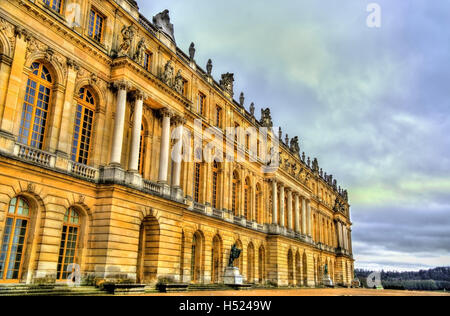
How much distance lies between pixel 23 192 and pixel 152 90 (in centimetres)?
1073

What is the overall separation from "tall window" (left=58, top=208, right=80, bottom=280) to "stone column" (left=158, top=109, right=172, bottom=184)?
654 centimetres

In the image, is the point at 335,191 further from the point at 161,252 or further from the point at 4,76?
the point at 4,76

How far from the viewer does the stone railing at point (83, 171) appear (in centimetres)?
2062

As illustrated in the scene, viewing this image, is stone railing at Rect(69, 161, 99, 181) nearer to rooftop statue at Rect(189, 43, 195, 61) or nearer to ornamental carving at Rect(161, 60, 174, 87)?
ornamental carving at Rect(161, 60, 174, 87)

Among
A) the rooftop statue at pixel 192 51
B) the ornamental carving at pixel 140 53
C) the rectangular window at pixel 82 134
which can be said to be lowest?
the rectangular window at pixel 82 134

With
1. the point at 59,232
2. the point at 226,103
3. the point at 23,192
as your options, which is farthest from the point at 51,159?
the point at 226,103

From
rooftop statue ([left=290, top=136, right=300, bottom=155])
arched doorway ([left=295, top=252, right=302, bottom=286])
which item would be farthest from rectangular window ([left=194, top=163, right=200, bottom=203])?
rooftop statue ([left=290, top=136, right=300, bottom=155])

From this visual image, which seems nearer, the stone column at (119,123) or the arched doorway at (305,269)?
the stone column at (119,123)

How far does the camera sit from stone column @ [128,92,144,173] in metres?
23.5

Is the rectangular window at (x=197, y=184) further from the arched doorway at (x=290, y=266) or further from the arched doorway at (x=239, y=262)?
the arched doorway at (x=290, y=266)

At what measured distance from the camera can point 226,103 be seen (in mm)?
39156

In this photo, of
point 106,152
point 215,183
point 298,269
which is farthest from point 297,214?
point 106,152

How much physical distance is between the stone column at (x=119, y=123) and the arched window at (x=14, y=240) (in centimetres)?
557

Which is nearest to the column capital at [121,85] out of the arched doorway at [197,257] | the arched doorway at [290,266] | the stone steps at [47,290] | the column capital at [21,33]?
the column capital at [21,33]
